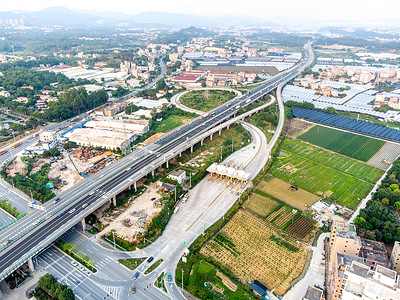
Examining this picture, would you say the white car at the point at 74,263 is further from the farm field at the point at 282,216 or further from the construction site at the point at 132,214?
the farm field at the point at 282,216

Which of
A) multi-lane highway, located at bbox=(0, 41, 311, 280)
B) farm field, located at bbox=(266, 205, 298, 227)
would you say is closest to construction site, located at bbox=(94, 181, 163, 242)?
multi-lane highway, located at bbox=(0, 41, 311, 280)

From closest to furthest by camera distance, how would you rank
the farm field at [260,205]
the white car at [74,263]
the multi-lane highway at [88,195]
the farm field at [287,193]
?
the multi-lane highway at [88,195]
the white car at [74,263]
the farm field at [260,205]
the farm field at [287,193]

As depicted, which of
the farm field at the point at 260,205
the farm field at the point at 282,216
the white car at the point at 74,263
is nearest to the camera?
the white car at the point at 74,263

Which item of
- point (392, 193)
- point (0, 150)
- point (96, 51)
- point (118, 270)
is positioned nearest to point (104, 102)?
point (0, 150)

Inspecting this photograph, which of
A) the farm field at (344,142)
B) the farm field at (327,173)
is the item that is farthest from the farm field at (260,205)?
the farm field at (344,142)

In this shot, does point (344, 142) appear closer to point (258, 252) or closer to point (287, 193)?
point (287, 193)

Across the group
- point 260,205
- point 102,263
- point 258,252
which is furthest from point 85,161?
point 258,252

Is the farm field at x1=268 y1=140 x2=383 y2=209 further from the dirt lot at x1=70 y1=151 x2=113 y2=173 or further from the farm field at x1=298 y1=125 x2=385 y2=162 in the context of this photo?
the dirt lot at x1=70 y1=151 x2=113 y2=173
